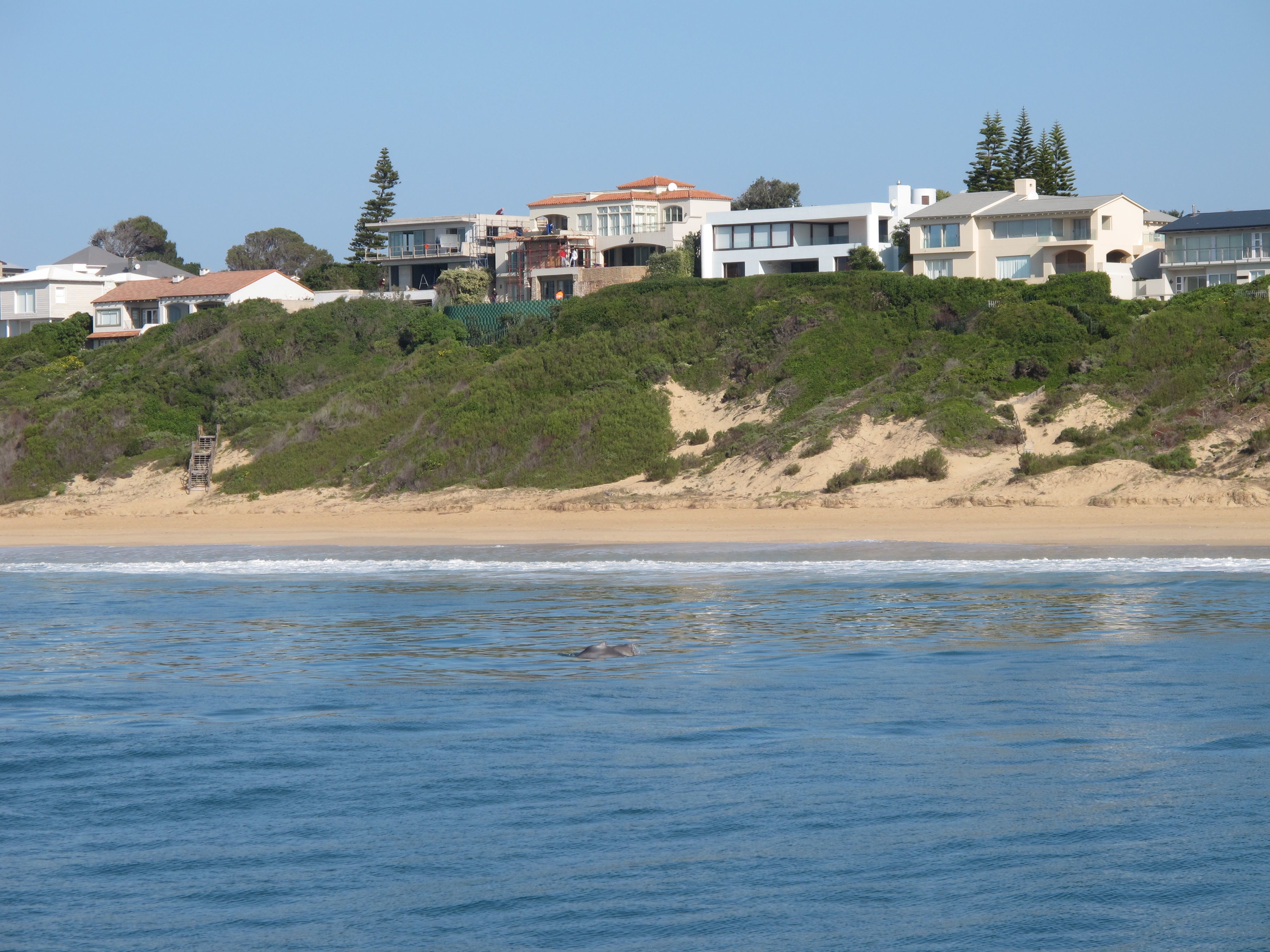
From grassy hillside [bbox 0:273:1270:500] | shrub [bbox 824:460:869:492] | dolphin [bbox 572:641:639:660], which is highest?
grassy hillside [bbox 0:273:1270:500]

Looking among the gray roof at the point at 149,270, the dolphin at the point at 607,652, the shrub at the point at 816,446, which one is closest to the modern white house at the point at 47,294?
the gray roof at the point at 149,270

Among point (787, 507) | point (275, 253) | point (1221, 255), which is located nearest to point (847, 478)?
point (787, 507)

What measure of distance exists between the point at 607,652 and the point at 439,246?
58.4m

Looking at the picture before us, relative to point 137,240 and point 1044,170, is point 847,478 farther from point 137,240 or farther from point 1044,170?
point 137,240

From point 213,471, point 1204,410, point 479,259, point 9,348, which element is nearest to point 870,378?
point 1204,410

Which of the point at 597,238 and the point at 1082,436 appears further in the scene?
the point at 597,238

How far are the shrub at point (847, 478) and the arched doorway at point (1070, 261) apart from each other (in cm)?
2163

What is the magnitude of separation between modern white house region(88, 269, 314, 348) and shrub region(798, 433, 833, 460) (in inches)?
1515

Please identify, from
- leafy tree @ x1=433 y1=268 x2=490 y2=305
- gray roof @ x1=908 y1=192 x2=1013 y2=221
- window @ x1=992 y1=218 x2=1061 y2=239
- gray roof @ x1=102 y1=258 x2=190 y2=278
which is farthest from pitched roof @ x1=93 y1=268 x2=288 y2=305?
window @ x1=992 y1=218 x2=1061 y2=239

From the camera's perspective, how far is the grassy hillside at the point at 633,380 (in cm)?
3788

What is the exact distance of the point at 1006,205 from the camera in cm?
5575

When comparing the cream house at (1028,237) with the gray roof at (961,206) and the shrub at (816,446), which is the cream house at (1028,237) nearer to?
the gray roof at (961,206)

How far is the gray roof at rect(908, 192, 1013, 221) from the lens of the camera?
2194 inches

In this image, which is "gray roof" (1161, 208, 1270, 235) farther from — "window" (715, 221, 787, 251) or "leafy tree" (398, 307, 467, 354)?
"leafy tree" (398, 307, 467, 354)
